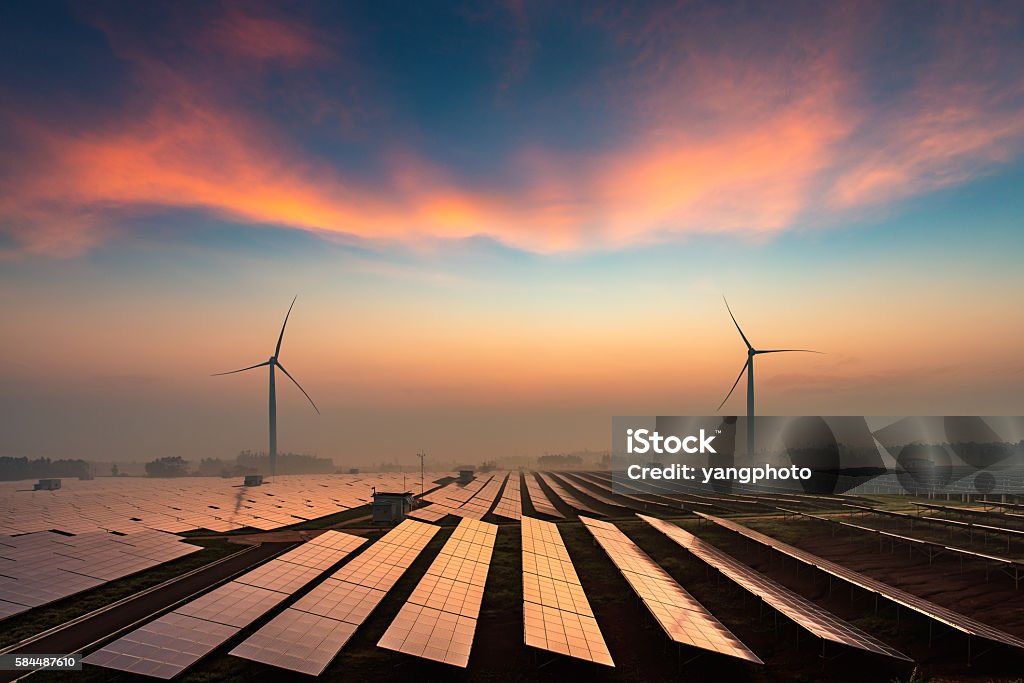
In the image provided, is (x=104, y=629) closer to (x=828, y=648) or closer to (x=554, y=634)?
(x=554, y=634)

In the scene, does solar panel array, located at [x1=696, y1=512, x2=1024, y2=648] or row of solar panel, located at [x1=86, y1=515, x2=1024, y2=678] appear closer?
row of solar panel, located at [x1=86, y1=515, x2=1024, y2=678]

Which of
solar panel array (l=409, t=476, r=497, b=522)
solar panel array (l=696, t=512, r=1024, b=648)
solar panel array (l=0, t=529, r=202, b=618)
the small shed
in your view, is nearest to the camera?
solar panel array (l=696, t=512, r=1024, b=648)

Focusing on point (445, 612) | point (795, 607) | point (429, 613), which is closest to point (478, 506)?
point (445, 612)

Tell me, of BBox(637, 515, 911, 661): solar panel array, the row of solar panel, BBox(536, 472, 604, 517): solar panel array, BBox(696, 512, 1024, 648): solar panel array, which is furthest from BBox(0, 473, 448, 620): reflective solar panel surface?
BBox(696, 512, 1024, 648): solar panel array

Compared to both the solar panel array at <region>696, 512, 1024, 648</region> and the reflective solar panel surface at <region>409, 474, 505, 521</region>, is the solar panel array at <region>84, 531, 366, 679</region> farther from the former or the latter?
the solar panel array at <region>696, 512, 1024, 648</region>

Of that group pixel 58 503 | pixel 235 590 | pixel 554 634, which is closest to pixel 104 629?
pixel 235 590
